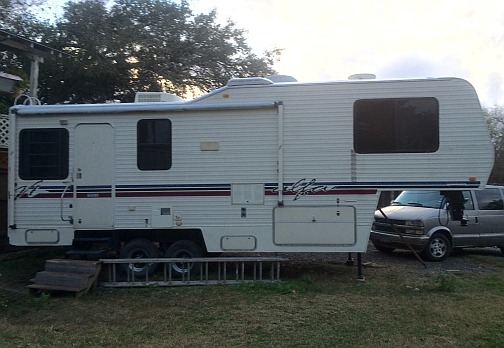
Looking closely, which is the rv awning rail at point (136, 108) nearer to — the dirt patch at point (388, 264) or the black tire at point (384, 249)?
the dirt patch at point (388, 264)

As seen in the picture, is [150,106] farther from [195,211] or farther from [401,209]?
[401,209]

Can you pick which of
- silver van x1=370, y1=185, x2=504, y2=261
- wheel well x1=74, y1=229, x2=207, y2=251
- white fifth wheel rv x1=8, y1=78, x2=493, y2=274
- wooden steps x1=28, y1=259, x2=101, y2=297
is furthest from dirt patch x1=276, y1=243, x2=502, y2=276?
wooden steps x1=28, y1=259, x2=101, y2=297

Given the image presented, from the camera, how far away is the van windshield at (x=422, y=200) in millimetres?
11438

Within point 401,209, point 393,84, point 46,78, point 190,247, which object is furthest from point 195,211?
point 46,78

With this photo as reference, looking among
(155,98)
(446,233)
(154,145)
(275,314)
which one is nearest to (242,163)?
(154,145)

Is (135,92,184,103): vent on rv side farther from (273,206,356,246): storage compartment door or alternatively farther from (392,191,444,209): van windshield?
(392,191,444,209): van windshield

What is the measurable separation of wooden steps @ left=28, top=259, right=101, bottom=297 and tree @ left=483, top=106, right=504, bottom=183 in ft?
74.2

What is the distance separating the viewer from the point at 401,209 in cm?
1162

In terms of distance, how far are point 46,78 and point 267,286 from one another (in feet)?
37.5

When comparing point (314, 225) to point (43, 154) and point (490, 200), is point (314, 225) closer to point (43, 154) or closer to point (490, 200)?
point (43, 154)

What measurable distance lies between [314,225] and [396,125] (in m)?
2.03

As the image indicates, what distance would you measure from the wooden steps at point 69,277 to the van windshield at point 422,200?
22.9 ft

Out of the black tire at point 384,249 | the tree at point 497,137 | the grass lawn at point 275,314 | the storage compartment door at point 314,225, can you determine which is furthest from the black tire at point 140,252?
the tree at point 497,137

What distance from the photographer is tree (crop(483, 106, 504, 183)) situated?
92.7 feet
